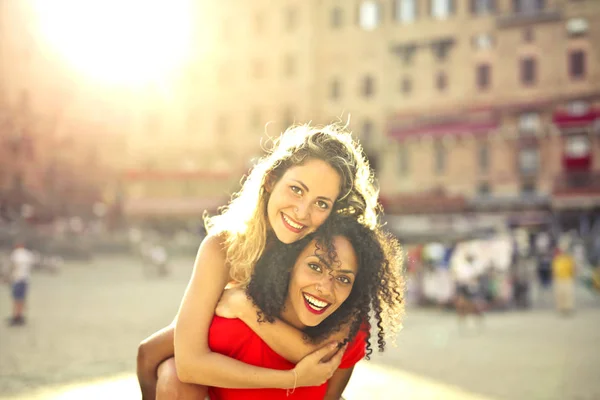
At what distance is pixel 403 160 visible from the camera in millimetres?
43656

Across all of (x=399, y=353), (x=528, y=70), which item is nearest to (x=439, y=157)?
(x=528, y=70)

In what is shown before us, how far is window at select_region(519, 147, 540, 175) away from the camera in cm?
3975

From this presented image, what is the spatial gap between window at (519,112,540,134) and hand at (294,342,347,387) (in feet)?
130

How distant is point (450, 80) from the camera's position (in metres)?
42.3

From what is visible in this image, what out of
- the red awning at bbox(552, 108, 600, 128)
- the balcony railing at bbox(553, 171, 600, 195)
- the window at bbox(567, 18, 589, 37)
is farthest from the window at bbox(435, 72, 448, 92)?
the balcony railing at bbox(553, 171, 600, 195)

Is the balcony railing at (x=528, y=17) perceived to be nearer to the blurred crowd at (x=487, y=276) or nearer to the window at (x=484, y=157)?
the window at (x=484, y=157)

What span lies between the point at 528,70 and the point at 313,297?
41.3 meters

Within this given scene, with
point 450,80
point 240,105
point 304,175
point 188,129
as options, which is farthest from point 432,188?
point 304,175

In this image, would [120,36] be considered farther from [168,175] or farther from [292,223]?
[292,223]

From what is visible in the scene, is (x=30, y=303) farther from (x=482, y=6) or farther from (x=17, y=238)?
(x=482, y=6)

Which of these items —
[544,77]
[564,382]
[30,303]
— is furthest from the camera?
[544,77]

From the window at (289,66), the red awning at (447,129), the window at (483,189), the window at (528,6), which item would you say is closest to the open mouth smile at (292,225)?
the red awning at (447,129)

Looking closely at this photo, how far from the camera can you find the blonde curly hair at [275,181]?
2781 mm

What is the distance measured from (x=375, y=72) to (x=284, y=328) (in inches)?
1699
